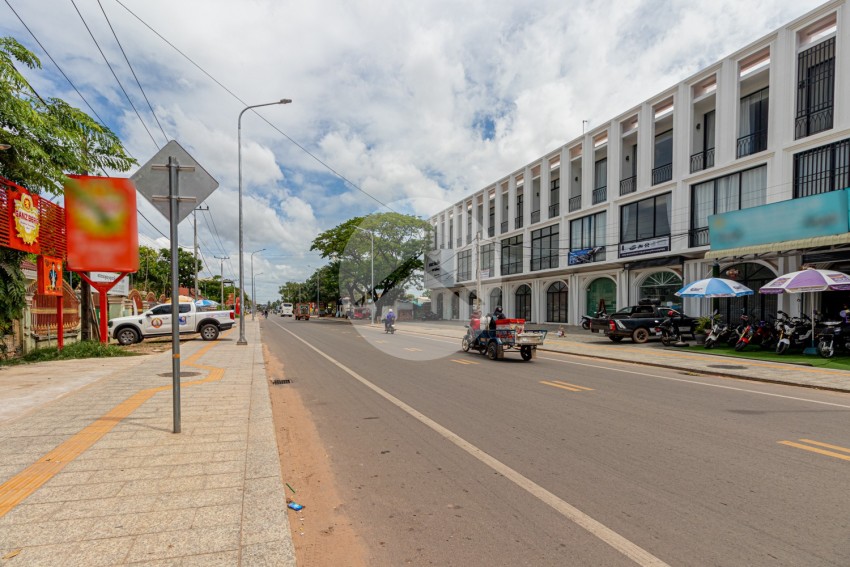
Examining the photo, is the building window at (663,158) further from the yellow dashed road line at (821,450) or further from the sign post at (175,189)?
the sign post at (175,189)

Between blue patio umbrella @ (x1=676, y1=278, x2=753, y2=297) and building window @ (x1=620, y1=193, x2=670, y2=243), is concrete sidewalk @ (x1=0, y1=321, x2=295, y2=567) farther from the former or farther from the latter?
building window @ (x1=620, y1=193, x2=670, y2=243)

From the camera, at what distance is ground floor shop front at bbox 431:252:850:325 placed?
18.1m

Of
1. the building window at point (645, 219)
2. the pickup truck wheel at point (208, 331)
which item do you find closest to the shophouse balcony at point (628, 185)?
the building window at point (645, 219)

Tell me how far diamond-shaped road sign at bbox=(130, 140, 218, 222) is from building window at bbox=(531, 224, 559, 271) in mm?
30343

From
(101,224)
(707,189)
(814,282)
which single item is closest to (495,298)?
(707,189)

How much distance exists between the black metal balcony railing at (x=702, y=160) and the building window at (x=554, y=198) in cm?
1080

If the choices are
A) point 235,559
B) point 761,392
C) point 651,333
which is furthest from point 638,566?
point 651,333

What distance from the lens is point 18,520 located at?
11.0 ft

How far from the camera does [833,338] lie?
543 inches

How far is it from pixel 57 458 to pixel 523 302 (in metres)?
37.1

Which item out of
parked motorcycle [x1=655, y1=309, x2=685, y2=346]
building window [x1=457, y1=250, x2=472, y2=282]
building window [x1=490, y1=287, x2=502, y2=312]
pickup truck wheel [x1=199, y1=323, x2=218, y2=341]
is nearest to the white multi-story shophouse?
parked motorcycle [x1=655, y1=309, x2=685, y2=346]

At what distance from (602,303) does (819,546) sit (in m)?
28.0

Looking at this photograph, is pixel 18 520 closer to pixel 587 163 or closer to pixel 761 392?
pixel 761 392

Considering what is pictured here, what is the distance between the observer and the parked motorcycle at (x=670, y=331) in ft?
62.7
